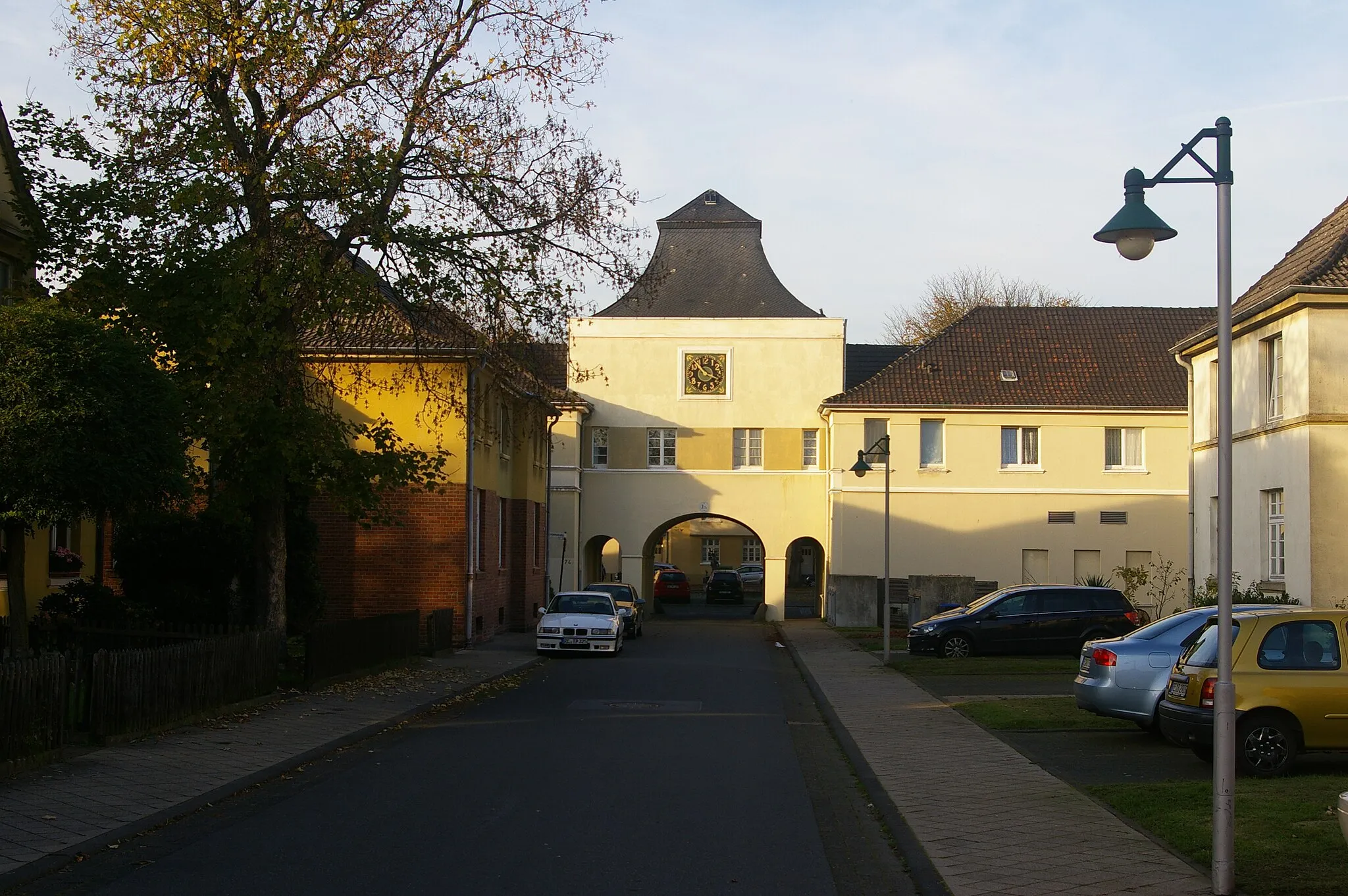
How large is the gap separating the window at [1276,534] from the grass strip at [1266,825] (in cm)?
1341

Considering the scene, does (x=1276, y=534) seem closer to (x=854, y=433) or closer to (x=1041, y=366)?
(x=854, y=433)

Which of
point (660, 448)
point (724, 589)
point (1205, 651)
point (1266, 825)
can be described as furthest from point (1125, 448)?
point (1266, 825)

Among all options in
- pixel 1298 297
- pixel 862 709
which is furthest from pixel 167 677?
pixel 1298 297

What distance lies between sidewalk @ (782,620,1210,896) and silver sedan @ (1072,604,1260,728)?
1246 mm

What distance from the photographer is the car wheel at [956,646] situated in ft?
93.7

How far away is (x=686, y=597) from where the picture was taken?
6384 cm

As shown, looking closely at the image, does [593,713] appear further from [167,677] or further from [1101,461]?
[1101,461]

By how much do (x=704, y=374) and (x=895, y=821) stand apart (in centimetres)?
4075

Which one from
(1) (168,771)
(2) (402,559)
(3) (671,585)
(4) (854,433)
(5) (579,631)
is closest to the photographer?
(1) (168,771)

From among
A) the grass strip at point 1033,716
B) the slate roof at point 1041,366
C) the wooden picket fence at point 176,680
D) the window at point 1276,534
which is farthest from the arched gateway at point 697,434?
the wooden picket fence at point 176,680

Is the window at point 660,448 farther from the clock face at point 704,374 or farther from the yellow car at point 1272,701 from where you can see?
the yellow car at point 1272,701

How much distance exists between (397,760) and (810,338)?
3815 cm

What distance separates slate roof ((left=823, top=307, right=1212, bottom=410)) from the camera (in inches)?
1796

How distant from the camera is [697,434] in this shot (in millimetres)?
50219
